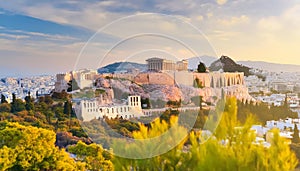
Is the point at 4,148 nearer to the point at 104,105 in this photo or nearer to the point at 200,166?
the point at 104,105

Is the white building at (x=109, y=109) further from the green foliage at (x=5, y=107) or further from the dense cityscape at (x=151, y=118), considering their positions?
the green foliage at (x=5, y=107)

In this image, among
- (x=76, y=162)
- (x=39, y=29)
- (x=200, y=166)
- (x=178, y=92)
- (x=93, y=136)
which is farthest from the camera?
(x=39, y=29)

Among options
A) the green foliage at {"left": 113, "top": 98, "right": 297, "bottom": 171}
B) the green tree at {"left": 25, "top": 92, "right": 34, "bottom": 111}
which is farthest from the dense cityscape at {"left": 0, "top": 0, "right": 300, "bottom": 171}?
the green tree at {"left": 25, "top": 92, "right": 34, "bottom": 111}

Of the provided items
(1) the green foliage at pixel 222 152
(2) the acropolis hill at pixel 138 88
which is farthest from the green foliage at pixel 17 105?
(1) the green foliage at pixel 222 152

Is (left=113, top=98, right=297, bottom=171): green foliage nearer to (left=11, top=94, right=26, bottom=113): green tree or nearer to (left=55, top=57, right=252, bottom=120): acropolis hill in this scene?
(left=55, top=57, right=252, bottom=120): acropolis hill

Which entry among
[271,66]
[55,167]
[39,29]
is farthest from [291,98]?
[55,167]

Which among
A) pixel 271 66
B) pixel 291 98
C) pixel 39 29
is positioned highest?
pixel 39 29

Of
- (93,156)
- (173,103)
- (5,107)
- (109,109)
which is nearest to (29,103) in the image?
(5,107)
